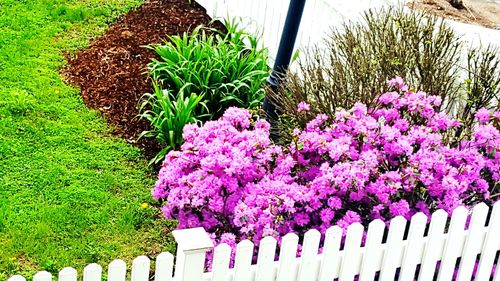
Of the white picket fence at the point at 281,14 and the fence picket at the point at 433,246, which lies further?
the white picket fence at the point at 281,14

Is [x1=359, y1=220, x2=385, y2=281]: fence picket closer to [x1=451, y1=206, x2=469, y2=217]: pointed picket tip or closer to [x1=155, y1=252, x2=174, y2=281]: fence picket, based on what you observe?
[x1=451, y1=206, x2=469, y2=217]: pointed picket tip

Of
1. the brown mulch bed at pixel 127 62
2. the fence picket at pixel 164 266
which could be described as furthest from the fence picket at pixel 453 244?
the brown mulch bed at pixel 127 62

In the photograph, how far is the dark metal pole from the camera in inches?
241

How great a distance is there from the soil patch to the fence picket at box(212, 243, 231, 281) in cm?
519

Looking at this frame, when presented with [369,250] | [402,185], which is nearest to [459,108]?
[402,185]

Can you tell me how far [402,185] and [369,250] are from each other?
1.94 feet

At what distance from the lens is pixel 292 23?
616cm

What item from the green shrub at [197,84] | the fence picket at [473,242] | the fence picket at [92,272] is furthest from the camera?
the green shrub at [197,84]

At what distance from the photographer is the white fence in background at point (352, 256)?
364 centimetres

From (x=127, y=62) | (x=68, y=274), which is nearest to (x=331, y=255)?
(x=68, y=274)

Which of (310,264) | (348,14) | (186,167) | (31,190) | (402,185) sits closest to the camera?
(310,264)

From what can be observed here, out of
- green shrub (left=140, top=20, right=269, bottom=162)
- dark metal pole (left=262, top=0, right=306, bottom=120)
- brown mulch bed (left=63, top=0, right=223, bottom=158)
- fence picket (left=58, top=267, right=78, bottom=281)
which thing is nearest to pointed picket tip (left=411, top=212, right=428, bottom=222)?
fence picket (left=58, top=267, right=78, bottom=281)

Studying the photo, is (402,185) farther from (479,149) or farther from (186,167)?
(186,167)

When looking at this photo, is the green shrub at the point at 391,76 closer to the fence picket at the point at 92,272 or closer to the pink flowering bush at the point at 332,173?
the pink flowering bush at the point at 332,173
